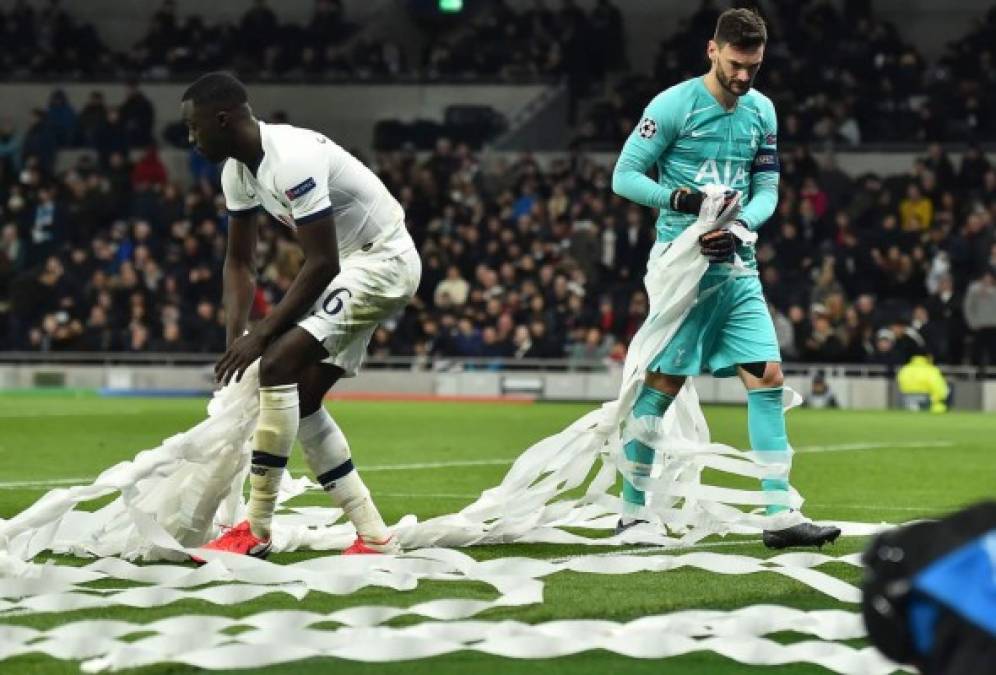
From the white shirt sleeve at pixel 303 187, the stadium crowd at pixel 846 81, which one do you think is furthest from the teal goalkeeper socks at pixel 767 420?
the stadium crowd at pixel 846 81

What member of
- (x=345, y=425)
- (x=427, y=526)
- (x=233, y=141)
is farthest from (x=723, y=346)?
(x=345, y=425)

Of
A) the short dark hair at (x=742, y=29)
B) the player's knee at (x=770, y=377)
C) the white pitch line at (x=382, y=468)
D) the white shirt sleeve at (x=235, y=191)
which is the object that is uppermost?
the short dark hair at (x=742, y=29)

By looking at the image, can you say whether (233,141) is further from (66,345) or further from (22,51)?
(22,51)

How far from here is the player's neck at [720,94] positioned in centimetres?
943

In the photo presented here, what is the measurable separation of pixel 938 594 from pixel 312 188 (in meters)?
5.24

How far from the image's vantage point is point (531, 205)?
31.7 m

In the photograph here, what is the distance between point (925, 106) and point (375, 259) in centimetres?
2537

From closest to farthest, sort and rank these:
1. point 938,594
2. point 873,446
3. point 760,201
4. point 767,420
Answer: point 938,594, point 767,420, point 760,201, point 873,446

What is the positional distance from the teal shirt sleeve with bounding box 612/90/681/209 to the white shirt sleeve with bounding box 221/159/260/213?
1772 mm

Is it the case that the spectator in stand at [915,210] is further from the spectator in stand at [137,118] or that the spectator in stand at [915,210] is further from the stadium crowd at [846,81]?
the spectator in stand at [137,118]

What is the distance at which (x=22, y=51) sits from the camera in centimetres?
3928

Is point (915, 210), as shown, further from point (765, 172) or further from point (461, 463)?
point (765, 172)

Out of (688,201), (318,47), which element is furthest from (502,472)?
(318,47)

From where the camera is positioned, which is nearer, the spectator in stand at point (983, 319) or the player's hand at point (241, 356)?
the player's hand at point (241, 356)
